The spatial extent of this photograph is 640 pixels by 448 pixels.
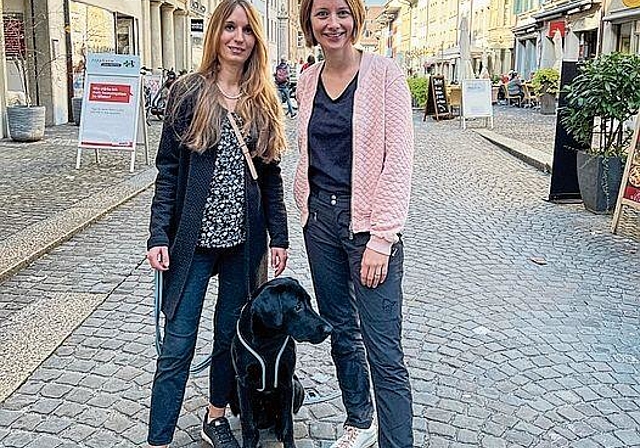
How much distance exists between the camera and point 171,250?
9.95 feet

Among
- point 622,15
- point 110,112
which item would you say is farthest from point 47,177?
point 622,15

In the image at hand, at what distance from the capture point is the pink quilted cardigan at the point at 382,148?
8.77 feet

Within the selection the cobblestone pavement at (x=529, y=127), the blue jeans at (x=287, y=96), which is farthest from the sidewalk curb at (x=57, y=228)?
the blue jeans at (x=287, y=96)

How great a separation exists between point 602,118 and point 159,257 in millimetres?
6864

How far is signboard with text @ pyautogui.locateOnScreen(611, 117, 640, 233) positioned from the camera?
756 centimetres

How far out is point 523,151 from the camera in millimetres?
14109

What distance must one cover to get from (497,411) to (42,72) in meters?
16.1

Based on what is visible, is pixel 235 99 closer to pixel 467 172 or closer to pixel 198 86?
pixel 198 86

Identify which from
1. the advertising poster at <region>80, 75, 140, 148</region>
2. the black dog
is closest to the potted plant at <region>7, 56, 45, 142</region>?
the advertising poster at <region>80, 75, 140, 148</region>

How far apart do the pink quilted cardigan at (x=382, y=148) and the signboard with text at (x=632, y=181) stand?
5.55 meters

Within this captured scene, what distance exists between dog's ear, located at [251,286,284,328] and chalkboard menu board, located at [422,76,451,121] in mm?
20243

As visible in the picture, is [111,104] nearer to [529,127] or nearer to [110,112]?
[110,112]

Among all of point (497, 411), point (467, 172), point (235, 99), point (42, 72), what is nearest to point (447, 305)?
point (497, 411)

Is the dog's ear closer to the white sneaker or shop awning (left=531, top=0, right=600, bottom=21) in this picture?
the white sneaker
